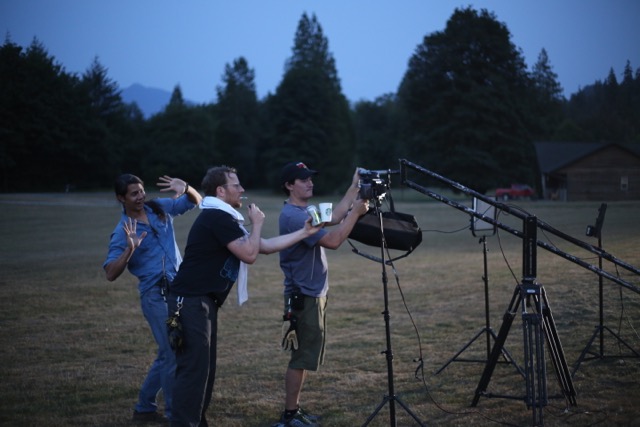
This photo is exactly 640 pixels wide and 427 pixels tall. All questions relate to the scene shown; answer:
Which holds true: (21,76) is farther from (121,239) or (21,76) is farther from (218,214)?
(218,214)

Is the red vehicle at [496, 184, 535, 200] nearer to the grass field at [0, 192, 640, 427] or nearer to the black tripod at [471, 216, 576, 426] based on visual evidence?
the grass field at [0, 192, 640, 427]

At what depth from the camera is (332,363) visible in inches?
301

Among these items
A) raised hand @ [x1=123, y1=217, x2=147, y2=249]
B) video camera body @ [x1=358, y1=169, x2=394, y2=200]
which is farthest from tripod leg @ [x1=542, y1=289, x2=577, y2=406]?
raised hand @ [x1=123, y1=217, x2=147, y2=249]

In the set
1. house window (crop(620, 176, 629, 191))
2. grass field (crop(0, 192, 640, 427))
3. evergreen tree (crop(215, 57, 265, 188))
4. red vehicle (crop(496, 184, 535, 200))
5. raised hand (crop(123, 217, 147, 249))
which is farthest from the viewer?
evergreen tree (crop(215, 57, 265, 188))

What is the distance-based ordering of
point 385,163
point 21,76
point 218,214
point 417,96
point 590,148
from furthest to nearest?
point 385,163 → point 417,96 → point 21,76 → point 590,148 → point 218,214

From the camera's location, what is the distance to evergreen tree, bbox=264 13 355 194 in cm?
7069

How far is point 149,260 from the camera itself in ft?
18.2

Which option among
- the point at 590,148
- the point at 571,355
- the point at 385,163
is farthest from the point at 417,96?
the point at 571,355

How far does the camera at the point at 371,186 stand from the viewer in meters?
4.73

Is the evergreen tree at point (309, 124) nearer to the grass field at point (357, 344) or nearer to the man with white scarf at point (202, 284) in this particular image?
the grass field at point (357, 344)

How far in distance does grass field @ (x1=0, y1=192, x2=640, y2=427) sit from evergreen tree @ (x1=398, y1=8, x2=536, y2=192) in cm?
3177

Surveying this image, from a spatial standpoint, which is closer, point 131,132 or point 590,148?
point 590,148

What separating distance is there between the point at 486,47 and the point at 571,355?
46.0 m

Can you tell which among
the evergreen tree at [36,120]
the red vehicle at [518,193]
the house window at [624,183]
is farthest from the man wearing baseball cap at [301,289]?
the red vehicle at [518,193]
